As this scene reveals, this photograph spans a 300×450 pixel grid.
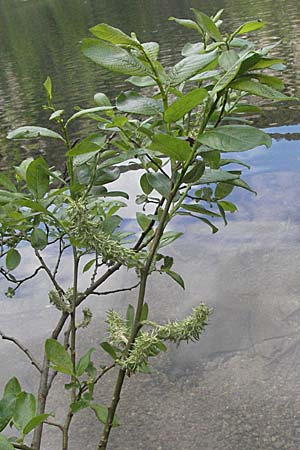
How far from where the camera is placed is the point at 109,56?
52 centimetres

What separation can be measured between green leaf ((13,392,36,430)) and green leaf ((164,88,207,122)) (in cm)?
32

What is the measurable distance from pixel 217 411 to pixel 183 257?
697 millimetres

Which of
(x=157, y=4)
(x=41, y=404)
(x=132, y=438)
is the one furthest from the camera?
(x=157, y=4)

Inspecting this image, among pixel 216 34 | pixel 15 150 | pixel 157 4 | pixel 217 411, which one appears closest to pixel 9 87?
pixel 15 150

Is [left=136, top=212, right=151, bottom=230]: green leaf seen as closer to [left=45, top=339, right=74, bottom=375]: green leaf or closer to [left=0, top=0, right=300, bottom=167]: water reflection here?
[left=45, top=339, right=74, bottom=375]: green leaf

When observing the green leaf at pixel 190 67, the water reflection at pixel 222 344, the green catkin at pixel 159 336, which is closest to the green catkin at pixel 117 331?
the green catkin at pixel 159 336

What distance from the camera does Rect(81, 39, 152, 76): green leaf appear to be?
52 centimetres

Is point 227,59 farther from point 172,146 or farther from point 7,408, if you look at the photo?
point 7,408

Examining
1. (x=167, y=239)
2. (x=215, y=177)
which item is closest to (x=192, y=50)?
(x=215, y=177)

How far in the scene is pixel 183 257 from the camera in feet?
5.89

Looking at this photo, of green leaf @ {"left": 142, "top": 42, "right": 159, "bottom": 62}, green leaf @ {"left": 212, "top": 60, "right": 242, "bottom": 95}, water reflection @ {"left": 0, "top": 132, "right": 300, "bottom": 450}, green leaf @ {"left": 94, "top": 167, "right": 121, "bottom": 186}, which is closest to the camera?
green leaf @ {"left": 212, "top": 60, "right": 242, "bottom": 95}

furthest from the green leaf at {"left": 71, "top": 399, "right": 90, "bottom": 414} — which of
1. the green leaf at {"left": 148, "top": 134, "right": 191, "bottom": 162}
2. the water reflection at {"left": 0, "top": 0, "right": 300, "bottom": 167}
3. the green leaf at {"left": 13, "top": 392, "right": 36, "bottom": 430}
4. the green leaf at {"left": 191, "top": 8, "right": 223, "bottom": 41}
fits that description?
the water reflection at {"left": 0, "top": 0, "right": 300, "bottom": 167}

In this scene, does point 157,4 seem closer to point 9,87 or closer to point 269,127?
point 9,87

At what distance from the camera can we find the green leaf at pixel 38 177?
626mm
